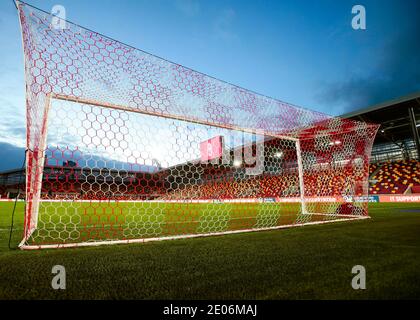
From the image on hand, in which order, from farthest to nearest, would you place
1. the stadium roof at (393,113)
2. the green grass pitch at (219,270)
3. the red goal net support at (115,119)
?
the stadium roof at (393,113) → the red goal net support at (115,119) → the green grass pitch at (219,270)

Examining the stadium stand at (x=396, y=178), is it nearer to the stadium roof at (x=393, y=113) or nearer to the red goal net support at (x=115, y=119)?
the stadium roof at (x=393, y=113)

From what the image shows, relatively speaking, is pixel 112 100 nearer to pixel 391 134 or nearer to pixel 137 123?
pixel 137 123

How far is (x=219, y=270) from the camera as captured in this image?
1557 millimetres

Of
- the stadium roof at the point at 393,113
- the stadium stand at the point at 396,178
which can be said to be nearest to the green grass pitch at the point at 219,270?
the stadium roof at the point at 393,113

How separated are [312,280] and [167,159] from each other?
2.38 m

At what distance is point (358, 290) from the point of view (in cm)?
121

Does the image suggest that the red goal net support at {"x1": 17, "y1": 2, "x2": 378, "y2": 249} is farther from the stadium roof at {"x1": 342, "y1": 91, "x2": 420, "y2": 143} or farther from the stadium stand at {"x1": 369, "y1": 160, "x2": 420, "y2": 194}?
the stadium stand at {"x1": 369, "y1": 160, "x2": 420, "y2": 194}

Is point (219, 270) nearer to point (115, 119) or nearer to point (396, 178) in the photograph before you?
point (115, 119)

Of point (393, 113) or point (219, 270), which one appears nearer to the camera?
point (219, 270)

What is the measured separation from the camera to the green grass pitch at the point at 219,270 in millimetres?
1186

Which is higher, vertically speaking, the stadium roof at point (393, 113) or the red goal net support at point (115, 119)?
the stadium roof at point (393, 113)

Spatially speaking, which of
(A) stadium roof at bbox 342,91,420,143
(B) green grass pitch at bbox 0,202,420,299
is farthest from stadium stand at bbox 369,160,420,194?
(B) green grass pitch at bbox 0,202,420,299

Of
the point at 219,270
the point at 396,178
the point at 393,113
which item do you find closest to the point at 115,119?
the point at 219,270
